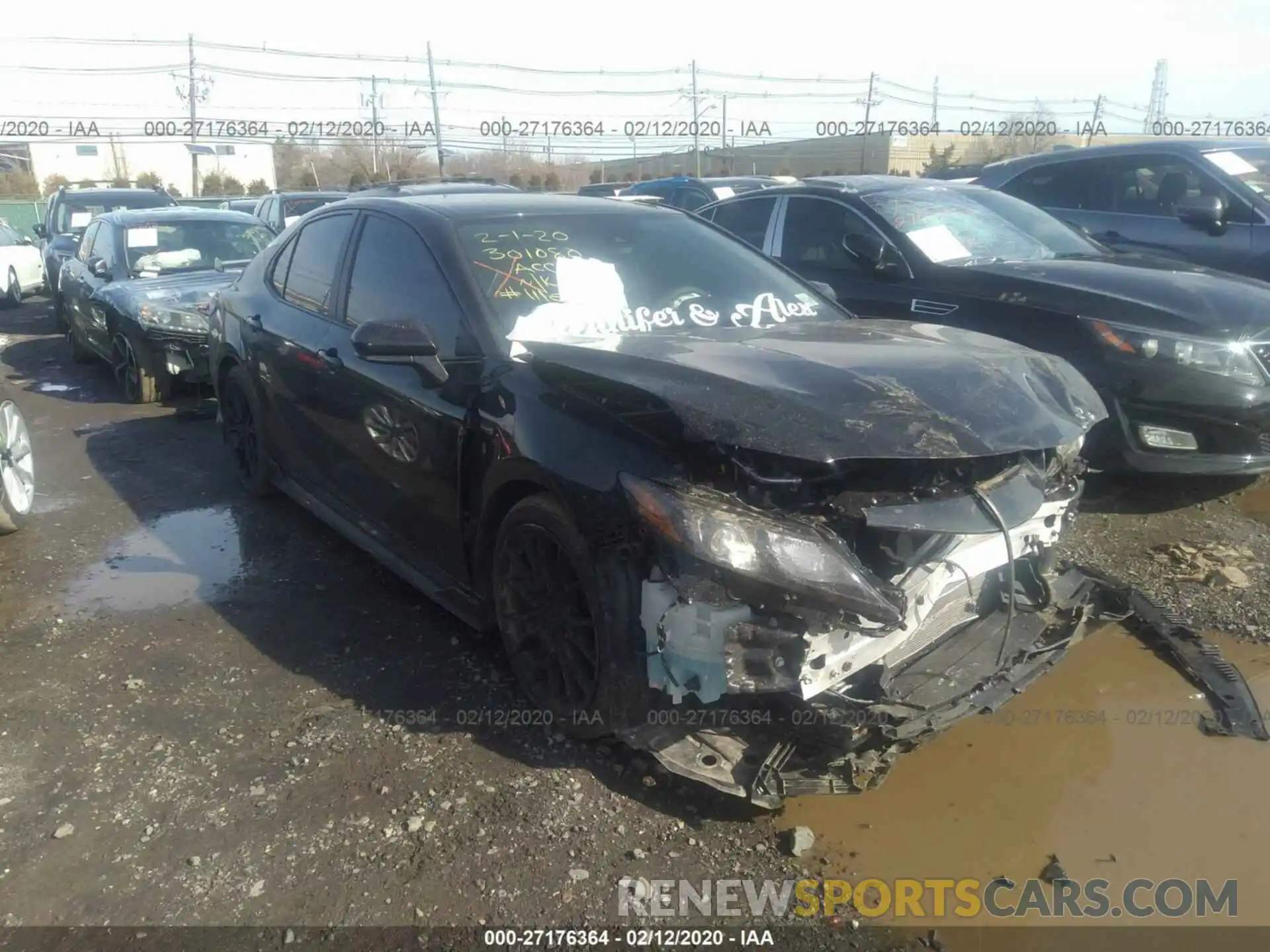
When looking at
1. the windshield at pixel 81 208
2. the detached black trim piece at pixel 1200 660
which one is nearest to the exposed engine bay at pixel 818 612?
the detached black trim piece at pixel 1200 660

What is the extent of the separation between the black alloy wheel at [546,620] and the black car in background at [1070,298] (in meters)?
3.15

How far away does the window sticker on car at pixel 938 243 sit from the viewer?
5.59 metres

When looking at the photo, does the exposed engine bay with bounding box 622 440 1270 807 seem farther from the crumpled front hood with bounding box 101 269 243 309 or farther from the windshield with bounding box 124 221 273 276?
the windshield with bounding box 124 221 273 276

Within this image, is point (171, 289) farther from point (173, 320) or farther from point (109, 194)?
point (109, 194)

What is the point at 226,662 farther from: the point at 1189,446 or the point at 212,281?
the point at 212,281

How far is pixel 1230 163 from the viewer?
7.31 meters

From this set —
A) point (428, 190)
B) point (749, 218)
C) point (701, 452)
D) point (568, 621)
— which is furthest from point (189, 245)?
point (701, 452)

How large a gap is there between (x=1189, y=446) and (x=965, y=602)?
2400 millimetres

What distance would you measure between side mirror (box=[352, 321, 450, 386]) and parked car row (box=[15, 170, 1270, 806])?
10 mm

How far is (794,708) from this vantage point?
258cm

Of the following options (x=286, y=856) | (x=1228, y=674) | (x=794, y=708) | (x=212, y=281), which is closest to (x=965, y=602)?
(x=794, y=708)

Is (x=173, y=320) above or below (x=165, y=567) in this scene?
above

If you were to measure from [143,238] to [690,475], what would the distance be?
26.8 ft

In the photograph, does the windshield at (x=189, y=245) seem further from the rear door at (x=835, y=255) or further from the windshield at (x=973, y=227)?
the windshield at (x=973, y=227)
